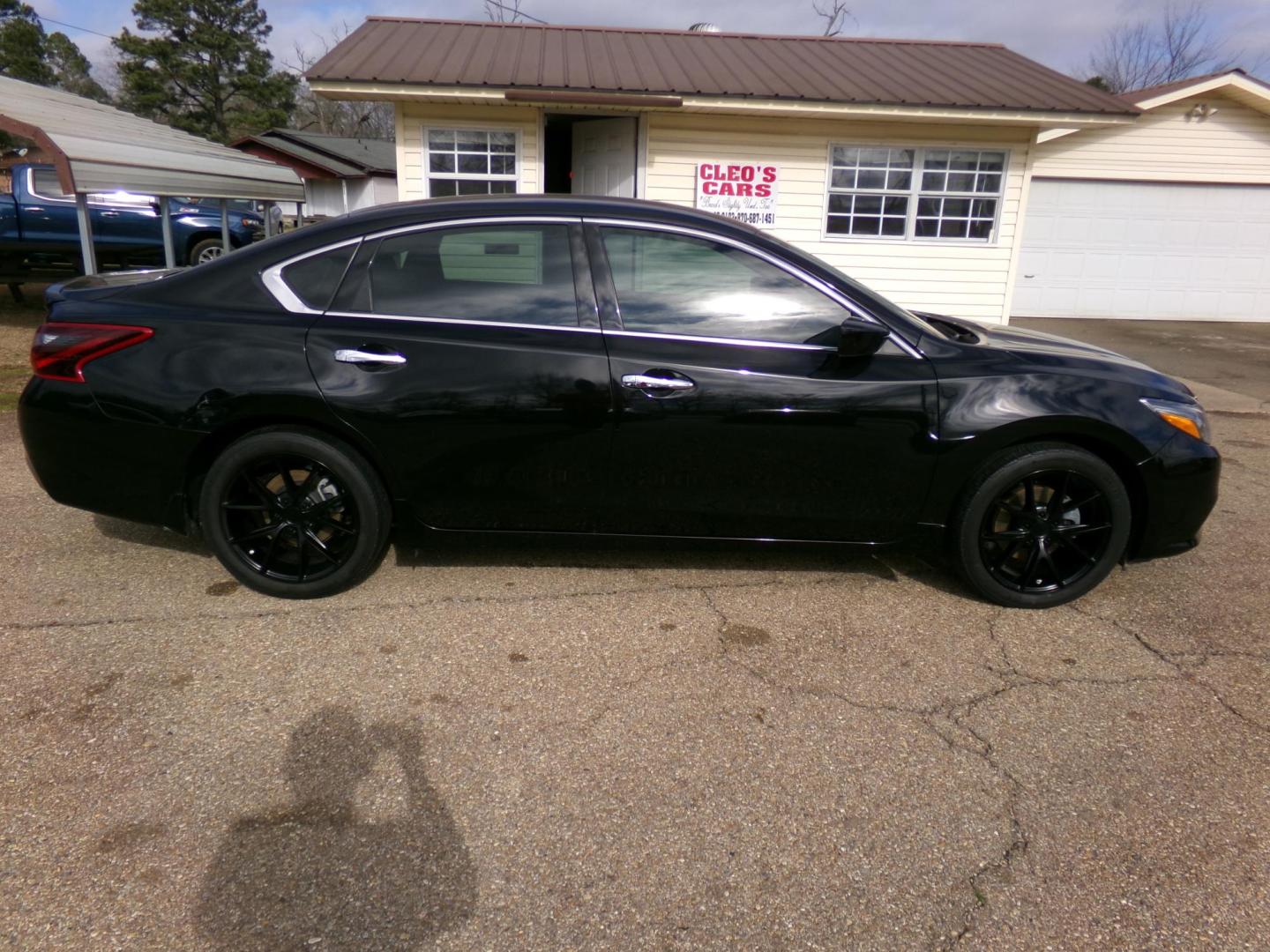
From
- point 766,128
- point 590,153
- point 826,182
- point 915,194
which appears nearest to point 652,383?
point 766,128

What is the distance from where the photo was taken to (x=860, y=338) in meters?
3.33

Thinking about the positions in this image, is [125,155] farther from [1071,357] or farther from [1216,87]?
[1216,87]

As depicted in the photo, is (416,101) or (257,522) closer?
(257,522)

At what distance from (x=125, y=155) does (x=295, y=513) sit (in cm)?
719

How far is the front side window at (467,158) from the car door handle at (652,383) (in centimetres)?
753

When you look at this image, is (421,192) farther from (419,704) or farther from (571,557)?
(419,704)

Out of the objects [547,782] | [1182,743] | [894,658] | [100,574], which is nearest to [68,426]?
[100,574]

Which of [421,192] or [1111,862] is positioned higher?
[421,192]

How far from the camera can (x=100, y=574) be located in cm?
385

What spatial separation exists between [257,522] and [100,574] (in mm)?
846

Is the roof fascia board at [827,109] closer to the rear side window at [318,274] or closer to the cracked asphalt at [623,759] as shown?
the rear side window at [318,274]

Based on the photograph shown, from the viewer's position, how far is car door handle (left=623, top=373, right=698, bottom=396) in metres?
3.38

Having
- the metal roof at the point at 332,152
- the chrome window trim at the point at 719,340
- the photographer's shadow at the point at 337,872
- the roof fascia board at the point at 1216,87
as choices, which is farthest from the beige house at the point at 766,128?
the metal roof at the point at 332,152

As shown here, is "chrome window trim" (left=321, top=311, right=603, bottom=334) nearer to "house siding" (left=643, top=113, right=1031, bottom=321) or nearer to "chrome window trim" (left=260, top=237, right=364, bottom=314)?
"chrome window trim" (left=260, top=237, right=364, bottom=314)
